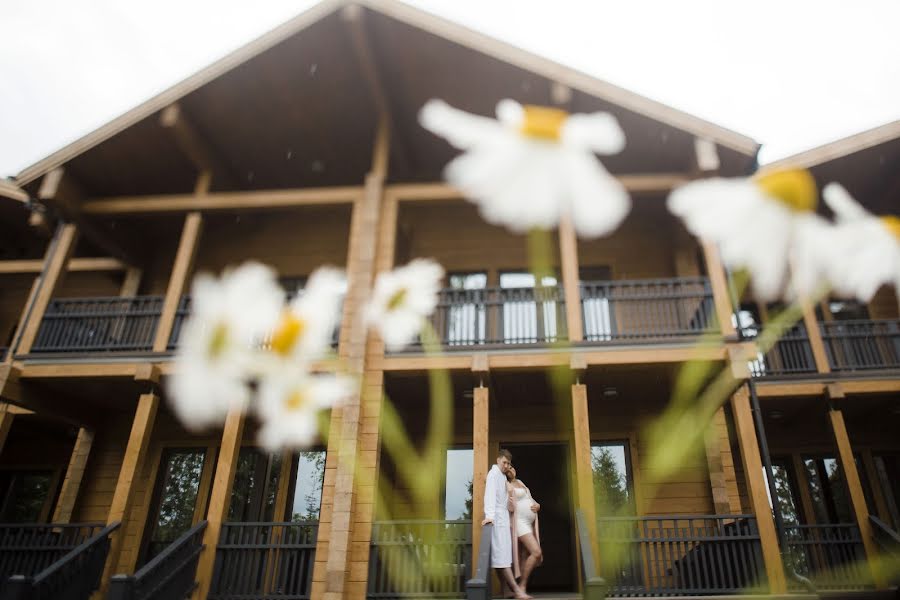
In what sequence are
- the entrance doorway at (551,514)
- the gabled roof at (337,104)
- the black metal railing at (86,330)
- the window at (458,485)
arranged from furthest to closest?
the entrance doorway at (551,514)
the window at (458,485)
the black metal railing at (86,330)
the gabled roof at (337,104)

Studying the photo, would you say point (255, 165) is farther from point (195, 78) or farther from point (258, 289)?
point (258, 289)

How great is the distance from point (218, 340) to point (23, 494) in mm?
14326

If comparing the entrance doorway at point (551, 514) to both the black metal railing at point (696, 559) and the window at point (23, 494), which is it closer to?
the black metal railing at point (696, 559)

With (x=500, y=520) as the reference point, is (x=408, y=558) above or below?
below

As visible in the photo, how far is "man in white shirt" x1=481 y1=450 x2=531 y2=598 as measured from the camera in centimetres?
675

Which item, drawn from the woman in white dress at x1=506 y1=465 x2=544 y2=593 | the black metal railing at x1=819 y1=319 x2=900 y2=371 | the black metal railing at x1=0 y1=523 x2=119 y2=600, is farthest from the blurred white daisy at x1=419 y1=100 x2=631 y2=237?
the black metal railing at x1=819 y1=319 x2=900 y2=371

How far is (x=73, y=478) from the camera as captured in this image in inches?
412

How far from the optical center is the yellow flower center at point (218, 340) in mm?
417

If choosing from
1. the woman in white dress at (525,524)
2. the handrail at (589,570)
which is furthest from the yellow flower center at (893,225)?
the woman in white dress at (525,524)

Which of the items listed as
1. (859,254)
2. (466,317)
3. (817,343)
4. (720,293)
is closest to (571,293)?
(466,317)

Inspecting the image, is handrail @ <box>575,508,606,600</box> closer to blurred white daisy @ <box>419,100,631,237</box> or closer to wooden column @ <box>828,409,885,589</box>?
wooden column @ <box>828,409,885,589</box>

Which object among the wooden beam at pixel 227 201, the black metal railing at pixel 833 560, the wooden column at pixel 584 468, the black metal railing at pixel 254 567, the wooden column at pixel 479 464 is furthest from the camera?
the wooden beam at pixel 227 201

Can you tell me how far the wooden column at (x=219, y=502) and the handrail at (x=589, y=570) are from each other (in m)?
4.11

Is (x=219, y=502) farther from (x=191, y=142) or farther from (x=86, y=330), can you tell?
(x=191, y=142)
